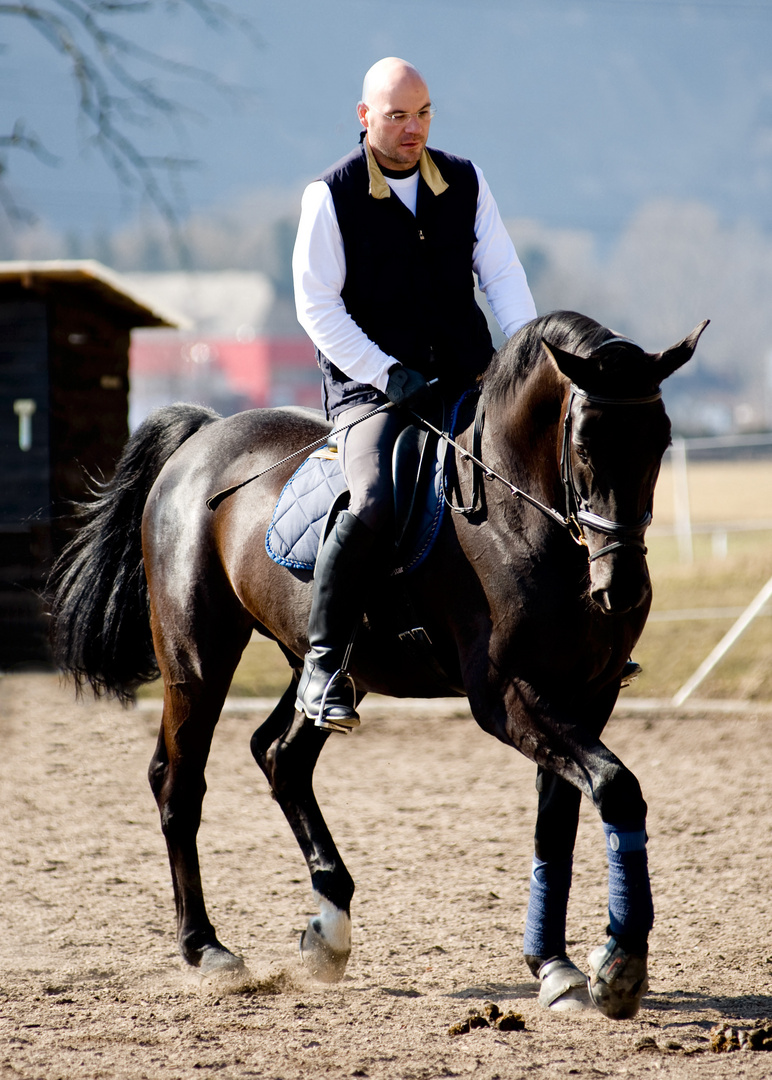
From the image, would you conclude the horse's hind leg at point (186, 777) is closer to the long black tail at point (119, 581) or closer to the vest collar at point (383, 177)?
the long black tail at point (119, 581)

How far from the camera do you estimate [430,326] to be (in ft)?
12.7

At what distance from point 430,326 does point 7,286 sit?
7989mm

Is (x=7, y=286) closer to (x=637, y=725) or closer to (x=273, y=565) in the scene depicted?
(x=637, y=725)

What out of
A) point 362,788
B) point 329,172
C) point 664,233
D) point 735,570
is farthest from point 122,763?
point 664,233

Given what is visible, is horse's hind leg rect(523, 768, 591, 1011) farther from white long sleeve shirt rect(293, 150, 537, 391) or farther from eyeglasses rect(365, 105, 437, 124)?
eyeglasses rect(365, 105, 437, 124)

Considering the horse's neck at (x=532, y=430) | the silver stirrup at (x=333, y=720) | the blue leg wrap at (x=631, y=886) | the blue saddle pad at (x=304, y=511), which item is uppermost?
the horse's neck at (x=532, y=430)

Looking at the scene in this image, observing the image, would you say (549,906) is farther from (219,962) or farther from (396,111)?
(396,111)

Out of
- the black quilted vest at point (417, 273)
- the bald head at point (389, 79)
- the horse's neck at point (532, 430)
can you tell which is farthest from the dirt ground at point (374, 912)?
→ the bald head at point (389, 79)

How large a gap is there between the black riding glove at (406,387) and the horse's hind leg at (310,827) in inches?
58.9

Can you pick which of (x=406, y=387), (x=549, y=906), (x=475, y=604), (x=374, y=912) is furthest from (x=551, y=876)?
(x=406, y=387)

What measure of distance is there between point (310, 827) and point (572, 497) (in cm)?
196

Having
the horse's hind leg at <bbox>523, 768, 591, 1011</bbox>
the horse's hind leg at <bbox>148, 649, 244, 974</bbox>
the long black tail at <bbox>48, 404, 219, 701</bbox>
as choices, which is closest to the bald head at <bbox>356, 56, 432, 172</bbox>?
the long black tail at <bbox>48, 404, 219, 701</bbox>

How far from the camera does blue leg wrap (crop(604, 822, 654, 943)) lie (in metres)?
3.17

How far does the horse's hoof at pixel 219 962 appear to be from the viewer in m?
4.07
